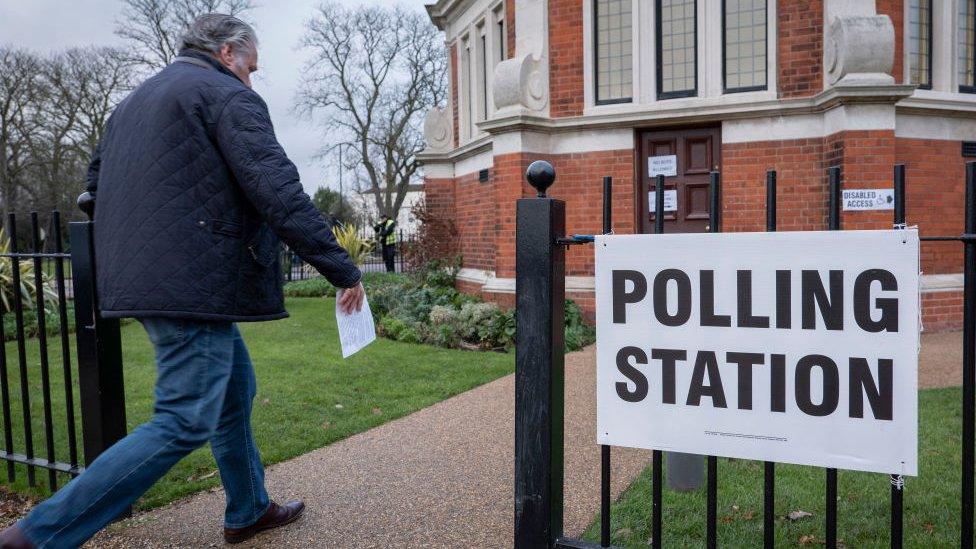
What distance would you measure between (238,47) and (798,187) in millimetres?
7812

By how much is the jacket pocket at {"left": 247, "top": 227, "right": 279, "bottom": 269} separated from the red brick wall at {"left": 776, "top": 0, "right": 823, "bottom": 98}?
→ 7.86m

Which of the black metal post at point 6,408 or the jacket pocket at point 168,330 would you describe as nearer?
the jacket pocket at point 168,330

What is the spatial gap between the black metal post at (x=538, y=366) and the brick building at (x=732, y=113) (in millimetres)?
6954

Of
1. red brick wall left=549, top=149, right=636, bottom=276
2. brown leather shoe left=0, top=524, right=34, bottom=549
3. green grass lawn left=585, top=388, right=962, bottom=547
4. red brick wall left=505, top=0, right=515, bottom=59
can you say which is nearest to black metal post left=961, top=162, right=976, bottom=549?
green grass lawn left=585, top=388, right=962, bottom=547

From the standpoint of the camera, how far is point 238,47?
2805 mm

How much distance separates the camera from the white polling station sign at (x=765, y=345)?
6.48 ft

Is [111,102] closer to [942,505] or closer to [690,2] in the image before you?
[690,2]

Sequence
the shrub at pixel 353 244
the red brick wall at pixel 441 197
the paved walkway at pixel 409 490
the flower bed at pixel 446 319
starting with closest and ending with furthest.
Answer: the paved walkway at pixel 409 490 < the flower bed at pixel 446 319 < the red brick wall at pixel 441 197 < the shrub at pixel 353 244

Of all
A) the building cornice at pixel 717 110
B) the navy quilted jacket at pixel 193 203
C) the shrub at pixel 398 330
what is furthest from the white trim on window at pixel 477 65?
the navy quilted jacket at pixel 193 203

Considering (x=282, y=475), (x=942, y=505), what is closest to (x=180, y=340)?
(x=282, y=475)

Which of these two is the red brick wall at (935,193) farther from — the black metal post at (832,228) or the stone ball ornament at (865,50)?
the black metal post at (832,228)

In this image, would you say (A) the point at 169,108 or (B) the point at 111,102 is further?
(B) the point at 111,102

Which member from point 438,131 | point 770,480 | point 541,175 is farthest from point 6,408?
point 438,131

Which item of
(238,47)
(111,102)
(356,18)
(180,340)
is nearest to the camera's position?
(180,340)
